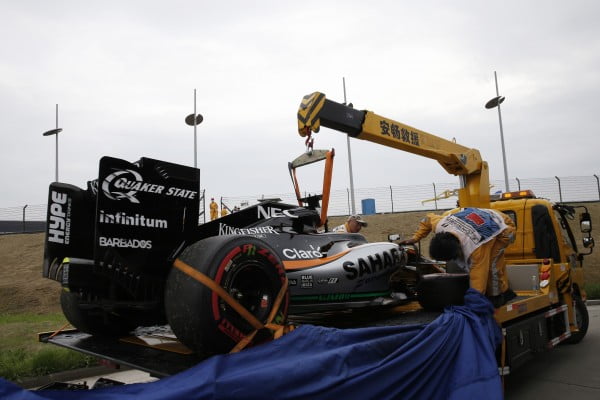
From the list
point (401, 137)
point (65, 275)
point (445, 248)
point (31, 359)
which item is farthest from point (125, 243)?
point (31, 359)

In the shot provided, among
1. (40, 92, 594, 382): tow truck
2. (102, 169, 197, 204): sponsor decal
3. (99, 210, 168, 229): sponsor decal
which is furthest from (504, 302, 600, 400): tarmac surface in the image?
(102, 169, 197, 204): sponsor decal

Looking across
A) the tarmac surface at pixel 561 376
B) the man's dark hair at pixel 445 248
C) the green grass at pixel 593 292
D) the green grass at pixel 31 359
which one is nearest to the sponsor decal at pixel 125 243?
the man's dark hair at pixel 445 248

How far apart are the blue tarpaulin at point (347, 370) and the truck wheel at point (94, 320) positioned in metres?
1.53

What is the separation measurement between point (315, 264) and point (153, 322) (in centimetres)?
144

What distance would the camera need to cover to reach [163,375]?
8.54 ft

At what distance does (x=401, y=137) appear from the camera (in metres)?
5.67

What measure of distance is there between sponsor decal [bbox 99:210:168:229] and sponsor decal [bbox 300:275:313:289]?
Result: 124 centimetres

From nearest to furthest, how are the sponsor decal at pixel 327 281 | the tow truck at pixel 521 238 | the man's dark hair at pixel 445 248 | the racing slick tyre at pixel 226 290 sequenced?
the racing slick tyre at pixel 226 290
the sponsor decal at pixel 327 281
the man's dark hair at pixel 445 248
the tow truck at pixel 521 238

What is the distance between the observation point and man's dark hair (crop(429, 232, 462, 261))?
4.25 m

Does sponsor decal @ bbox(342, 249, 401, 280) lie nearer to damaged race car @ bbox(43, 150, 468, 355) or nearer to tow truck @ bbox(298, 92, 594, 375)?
damaged race car @ bbox(43, 150, 468, 355)

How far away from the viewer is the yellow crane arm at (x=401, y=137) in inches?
184

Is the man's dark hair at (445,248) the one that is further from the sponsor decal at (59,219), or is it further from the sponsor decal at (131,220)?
the sponsor decal at (59,219)

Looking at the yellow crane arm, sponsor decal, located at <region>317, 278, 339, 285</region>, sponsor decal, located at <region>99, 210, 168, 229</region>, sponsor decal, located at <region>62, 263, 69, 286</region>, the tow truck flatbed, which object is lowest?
the tow truck flatbed

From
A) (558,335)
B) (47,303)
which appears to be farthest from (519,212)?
(47,303)
